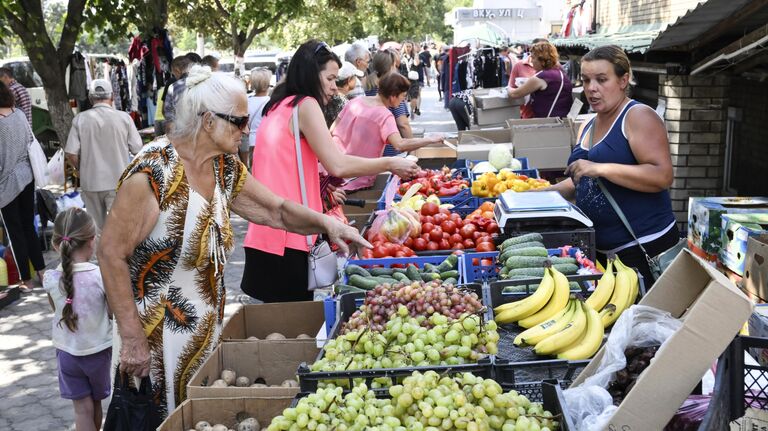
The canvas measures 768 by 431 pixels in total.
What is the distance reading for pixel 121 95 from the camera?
66.7 ft

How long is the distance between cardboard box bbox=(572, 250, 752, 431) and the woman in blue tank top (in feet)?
6.49

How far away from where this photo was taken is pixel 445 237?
5.04m

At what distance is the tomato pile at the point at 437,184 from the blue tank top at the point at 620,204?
86.6 inches

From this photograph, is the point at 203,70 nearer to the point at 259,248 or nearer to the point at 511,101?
the point at 259,248

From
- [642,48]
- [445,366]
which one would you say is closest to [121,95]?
[642,48]

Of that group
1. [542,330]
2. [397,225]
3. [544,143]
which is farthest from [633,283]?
[544,143]

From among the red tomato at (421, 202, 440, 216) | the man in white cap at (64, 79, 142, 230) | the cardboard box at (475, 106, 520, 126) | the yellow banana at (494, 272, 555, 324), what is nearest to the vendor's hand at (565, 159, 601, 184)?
the yellow banana at (494, 272, 555, 324)

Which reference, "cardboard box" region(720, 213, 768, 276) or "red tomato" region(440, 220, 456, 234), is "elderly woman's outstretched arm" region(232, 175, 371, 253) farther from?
"cardboard box" region(720, 213, 768, 276)

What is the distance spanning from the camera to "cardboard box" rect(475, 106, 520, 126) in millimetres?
12484

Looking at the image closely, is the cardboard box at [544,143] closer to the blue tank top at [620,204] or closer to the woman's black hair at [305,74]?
the blue tank top at [620,204]

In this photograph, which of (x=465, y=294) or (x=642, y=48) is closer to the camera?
(x=465, y=294)

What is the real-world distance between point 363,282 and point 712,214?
2700 mm

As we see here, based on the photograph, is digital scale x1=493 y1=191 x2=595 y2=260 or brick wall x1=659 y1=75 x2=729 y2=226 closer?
digital scale x1=493 y1=191 x2=595 y2=260

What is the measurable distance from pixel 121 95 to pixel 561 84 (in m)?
13.3
